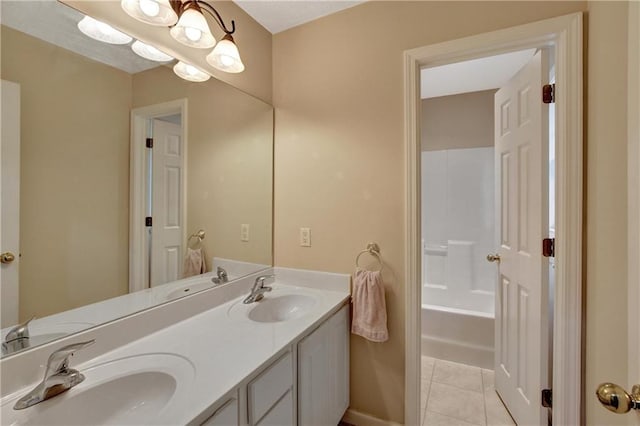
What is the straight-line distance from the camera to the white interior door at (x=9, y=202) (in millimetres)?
812

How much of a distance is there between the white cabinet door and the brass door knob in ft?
3.00

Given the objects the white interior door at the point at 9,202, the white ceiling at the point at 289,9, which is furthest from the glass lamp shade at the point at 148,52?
the white ceiling at the point at 289,9

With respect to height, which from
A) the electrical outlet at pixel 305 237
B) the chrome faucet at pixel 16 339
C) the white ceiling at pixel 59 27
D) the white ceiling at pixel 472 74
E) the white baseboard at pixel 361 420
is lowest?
the white baseboard at pixel 361 420

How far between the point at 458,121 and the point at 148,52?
8.97 feet

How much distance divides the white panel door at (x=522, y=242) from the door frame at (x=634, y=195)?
827 millimetres

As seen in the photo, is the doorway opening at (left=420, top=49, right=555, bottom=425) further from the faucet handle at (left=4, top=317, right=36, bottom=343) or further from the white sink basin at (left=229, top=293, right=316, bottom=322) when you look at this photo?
the faucet handle at (left=4, top=317, right=36, bottom=343)

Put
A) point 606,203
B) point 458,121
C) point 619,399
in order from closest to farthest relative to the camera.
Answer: point 619,399, point 606,203, point 458,121

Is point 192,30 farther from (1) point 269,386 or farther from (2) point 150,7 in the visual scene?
(1) point 269,386

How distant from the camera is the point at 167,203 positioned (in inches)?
50.8

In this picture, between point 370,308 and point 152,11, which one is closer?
point 152,11

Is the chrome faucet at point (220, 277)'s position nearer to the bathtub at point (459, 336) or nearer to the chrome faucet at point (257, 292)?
the chrome faucet at point (257, 292)

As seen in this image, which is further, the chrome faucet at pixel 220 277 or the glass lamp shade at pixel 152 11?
the chrome faucet at pixel 220 277

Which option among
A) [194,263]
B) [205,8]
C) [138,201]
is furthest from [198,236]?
[205,8]

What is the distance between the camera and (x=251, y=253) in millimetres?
1789
